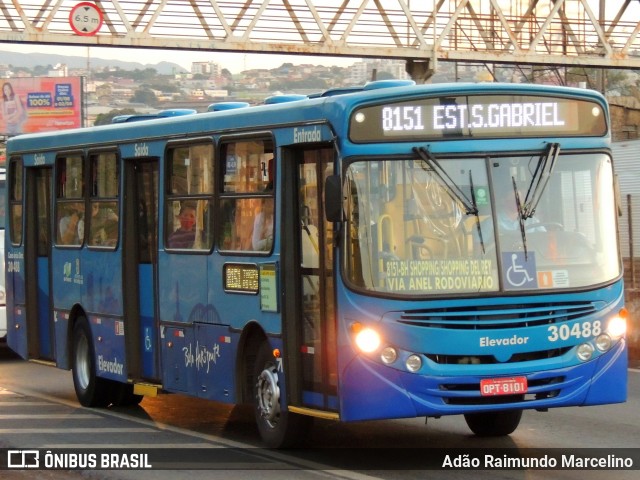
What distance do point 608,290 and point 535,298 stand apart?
2.07 ft

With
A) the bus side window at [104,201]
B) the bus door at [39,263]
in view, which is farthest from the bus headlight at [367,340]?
the bus door at [39,263]

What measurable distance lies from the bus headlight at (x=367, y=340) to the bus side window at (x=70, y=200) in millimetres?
6034

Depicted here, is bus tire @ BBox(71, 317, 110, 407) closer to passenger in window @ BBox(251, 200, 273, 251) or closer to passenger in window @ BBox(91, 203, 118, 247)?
passenger in window @ BBox(91, 203, 118, 247)

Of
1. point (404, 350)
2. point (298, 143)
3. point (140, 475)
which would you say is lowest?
point (140, 475)

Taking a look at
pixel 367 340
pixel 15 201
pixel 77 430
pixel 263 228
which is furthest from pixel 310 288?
pixel 15 201

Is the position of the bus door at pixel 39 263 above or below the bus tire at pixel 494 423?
above

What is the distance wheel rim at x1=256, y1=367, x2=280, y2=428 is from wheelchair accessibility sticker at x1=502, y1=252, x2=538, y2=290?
2.11 metres

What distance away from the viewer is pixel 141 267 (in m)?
14.4

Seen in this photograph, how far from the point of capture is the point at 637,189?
1130 inches

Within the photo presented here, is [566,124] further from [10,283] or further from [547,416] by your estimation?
[10,283]

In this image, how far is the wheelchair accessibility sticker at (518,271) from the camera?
10.5m

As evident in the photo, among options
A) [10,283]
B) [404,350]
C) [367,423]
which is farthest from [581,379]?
[10,283]

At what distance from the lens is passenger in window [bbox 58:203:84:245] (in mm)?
15820

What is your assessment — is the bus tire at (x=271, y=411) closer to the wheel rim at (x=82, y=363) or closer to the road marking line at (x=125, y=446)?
the road marking line at (x=125, y=446)
